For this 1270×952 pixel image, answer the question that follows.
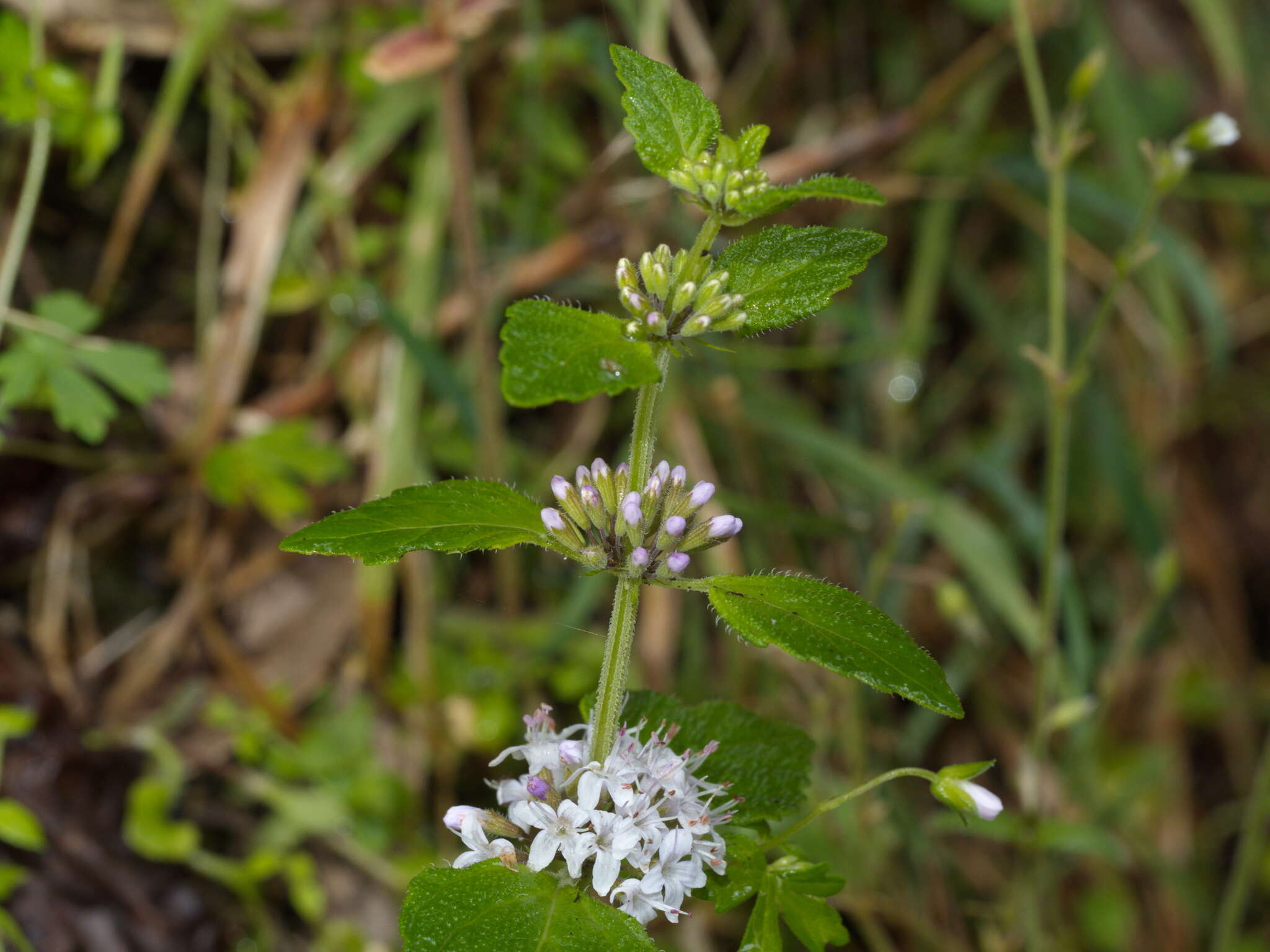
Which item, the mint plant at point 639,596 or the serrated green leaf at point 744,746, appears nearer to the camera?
the mint plant at point 639,596

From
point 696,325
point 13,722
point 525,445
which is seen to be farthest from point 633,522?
point 525,445

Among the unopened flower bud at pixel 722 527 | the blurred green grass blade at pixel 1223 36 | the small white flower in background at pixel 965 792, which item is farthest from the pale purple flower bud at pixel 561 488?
the blurred green grass blade at pixel 1223 36

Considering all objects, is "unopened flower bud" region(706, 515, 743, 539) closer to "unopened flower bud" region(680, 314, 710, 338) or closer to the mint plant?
the mint plant

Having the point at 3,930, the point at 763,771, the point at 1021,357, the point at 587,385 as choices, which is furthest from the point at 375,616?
the point at 1021,357

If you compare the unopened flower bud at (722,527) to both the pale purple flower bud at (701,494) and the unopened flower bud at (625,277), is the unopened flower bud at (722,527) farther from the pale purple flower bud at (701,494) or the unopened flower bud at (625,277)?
the unopened flower bud at (625,277)

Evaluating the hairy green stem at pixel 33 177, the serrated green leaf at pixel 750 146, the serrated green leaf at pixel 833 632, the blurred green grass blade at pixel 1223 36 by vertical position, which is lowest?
the serrated green leaf at pixel 833 632

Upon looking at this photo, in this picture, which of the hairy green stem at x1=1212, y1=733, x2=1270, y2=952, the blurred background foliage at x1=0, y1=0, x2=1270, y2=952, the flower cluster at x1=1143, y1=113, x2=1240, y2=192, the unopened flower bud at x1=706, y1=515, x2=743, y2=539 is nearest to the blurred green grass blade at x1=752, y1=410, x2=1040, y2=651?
the blurred background foliage at x1=0, y1=0, x2=1270, y2=952

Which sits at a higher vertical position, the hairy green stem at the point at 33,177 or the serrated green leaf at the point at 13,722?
the hairy green stem at the point at 33,177

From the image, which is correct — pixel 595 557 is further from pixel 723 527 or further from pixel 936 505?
pixel 936 505
